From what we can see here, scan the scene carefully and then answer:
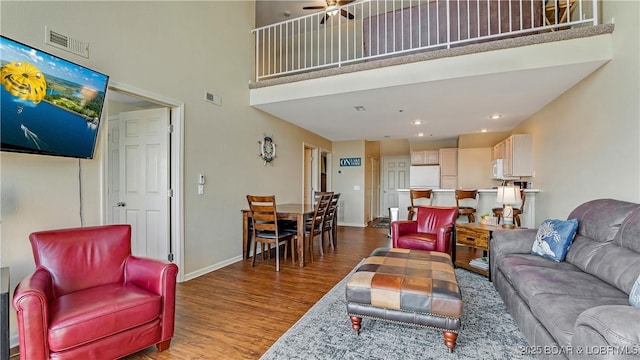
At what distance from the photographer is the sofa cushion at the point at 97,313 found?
4.92 ft

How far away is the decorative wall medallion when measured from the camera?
4.78 meters

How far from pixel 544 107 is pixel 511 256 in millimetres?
3048

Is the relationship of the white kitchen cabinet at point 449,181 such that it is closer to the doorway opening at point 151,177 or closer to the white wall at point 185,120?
the white wall at point 185,120

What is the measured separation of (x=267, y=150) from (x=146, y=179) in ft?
6.46

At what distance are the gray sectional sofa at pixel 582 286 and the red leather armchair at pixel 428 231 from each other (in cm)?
71

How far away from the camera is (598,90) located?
300 centimetres

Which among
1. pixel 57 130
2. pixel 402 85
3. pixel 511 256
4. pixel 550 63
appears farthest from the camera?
pixel 402 85

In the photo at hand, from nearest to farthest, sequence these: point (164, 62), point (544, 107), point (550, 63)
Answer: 1. point (550, 63)
2. point (164, 62)
3. point (544, 107)

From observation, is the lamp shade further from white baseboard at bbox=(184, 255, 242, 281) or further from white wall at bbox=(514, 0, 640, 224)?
white baseboard at bbox=(184, 255, 242, 281)

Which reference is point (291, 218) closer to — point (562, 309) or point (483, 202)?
point (562, 309)

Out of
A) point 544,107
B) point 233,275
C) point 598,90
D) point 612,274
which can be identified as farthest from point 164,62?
point 544,107

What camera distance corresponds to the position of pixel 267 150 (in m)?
4.90

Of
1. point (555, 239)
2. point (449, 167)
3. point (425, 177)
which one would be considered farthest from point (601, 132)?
point (425, 177)

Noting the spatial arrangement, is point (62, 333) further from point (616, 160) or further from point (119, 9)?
point (616, 160)
